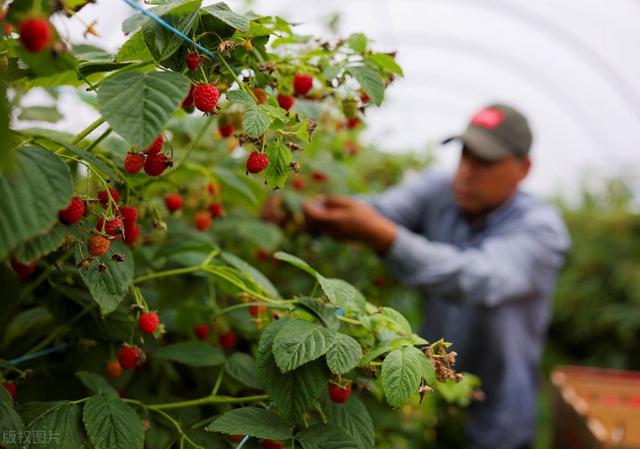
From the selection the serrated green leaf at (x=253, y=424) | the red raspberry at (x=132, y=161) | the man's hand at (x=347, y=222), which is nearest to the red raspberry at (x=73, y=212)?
the red raspberry at (x=132, y=161)

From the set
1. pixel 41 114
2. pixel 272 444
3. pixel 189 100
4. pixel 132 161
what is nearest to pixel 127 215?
pixel 132 161

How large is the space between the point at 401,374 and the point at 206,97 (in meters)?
0.43

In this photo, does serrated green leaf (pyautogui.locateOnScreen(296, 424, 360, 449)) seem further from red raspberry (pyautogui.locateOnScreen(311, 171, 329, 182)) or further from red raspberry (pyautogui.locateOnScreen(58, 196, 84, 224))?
red raspberry (pyautogui.locateOnScreen(311, 171, 329, 182))

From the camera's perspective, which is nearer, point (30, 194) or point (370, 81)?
point (30, 194)

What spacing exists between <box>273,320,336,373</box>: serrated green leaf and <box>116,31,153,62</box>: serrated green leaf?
0.41 m

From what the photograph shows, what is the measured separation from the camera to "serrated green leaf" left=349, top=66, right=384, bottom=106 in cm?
97

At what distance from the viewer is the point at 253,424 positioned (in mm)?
854

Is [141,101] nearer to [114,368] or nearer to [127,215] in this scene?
[127,215]

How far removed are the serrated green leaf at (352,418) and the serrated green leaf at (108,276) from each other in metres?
0.34

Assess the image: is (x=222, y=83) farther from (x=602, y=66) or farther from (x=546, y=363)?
(x=602, y=66)

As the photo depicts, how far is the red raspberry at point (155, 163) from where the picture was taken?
0.83 metres

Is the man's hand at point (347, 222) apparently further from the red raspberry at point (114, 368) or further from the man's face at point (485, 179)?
the red raspberry at point (114, 368)

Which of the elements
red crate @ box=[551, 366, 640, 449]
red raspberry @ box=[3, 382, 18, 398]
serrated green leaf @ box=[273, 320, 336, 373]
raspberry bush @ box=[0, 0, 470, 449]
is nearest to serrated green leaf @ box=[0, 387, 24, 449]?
raspberry bush @ box=[0, 0, 470, 449]

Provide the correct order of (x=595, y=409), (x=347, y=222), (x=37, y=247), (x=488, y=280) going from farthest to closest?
(x=595, y=409) → (x=488, y=280) → (x=347, y=222) → (x=37, y=247)
